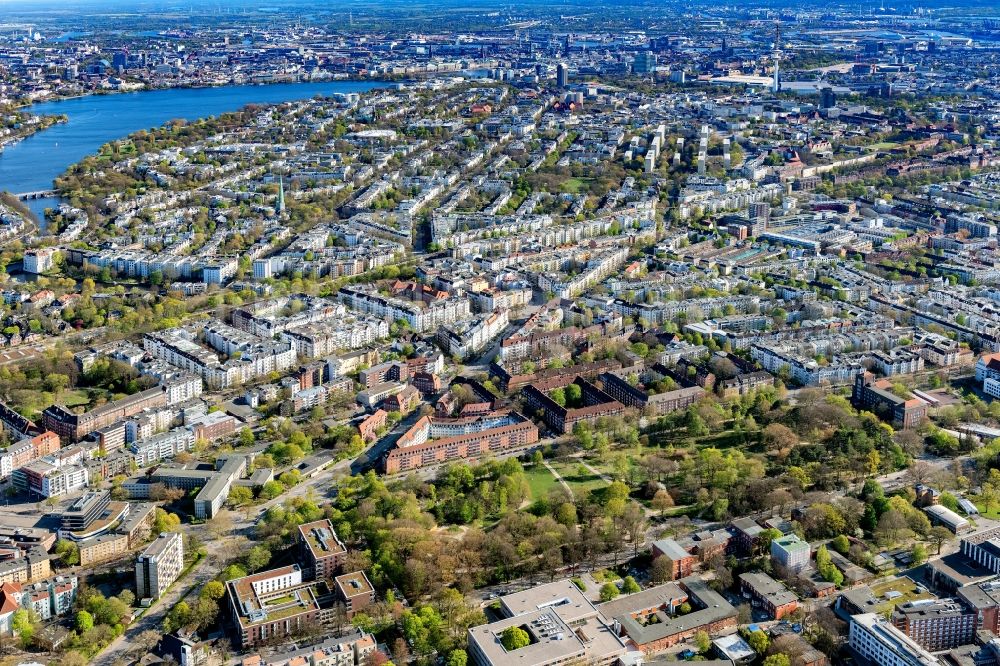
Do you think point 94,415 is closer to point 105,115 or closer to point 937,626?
point 937,626

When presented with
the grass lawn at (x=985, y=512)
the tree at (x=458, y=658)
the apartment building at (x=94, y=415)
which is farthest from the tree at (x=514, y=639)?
the apartment building at (x=94, y=415)

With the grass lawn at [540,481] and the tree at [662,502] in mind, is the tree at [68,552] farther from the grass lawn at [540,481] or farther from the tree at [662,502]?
the tree at [662,502]

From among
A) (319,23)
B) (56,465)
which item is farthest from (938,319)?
(319,23)

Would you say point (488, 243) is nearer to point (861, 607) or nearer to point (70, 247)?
point (70, 247)

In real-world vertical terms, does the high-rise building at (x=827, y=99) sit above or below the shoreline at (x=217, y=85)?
above

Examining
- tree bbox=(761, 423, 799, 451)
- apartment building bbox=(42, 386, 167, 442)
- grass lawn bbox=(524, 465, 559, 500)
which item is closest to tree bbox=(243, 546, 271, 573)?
grass lawn bbox=(524, 465, 559, 500)

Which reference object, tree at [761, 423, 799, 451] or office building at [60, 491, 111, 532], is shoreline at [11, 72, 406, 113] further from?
tree at [761, 423, 799, 451]
